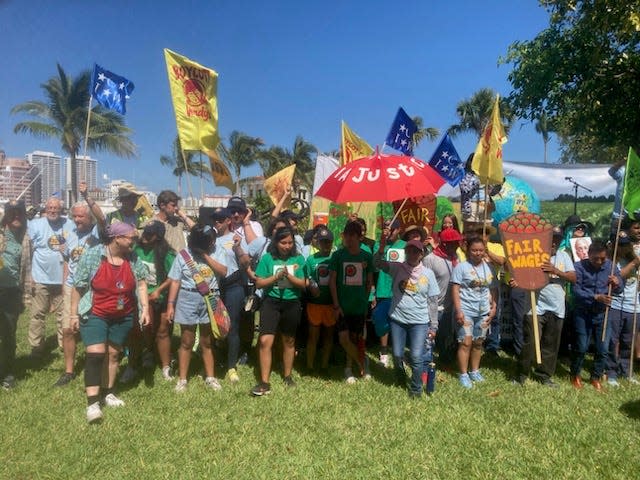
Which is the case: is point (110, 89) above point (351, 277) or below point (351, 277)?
above

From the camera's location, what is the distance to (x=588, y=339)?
560cm

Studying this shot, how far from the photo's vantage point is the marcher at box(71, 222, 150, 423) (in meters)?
4.61

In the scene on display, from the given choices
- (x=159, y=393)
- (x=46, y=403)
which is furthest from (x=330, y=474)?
(x=46, y=403)

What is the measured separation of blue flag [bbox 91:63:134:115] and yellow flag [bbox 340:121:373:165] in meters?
3.43

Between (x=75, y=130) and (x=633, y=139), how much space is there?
113 feet

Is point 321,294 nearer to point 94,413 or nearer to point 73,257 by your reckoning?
point 94,413

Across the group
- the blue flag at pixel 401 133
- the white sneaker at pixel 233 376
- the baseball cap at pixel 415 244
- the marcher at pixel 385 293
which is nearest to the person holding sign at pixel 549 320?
the baseball cap at pixel 415 244

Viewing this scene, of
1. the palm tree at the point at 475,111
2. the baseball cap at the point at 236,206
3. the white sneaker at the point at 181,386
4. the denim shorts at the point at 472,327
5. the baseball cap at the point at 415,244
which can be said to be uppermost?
the palm tree at the point at 475,111

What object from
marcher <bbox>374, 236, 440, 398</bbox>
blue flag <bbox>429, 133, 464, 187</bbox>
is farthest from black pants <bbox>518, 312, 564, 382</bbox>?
blue flag <bbox>429, 133, 464, 187</bbox>

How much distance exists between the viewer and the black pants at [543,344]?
5.48m

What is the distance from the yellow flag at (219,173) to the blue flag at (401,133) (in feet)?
8.54

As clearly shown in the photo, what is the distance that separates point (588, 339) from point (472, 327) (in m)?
1.40

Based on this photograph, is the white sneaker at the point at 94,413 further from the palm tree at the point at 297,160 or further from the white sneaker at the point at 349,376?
the palm tree at the point at 297,160

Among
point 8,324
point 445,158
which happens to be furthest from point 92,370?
point 445,158
